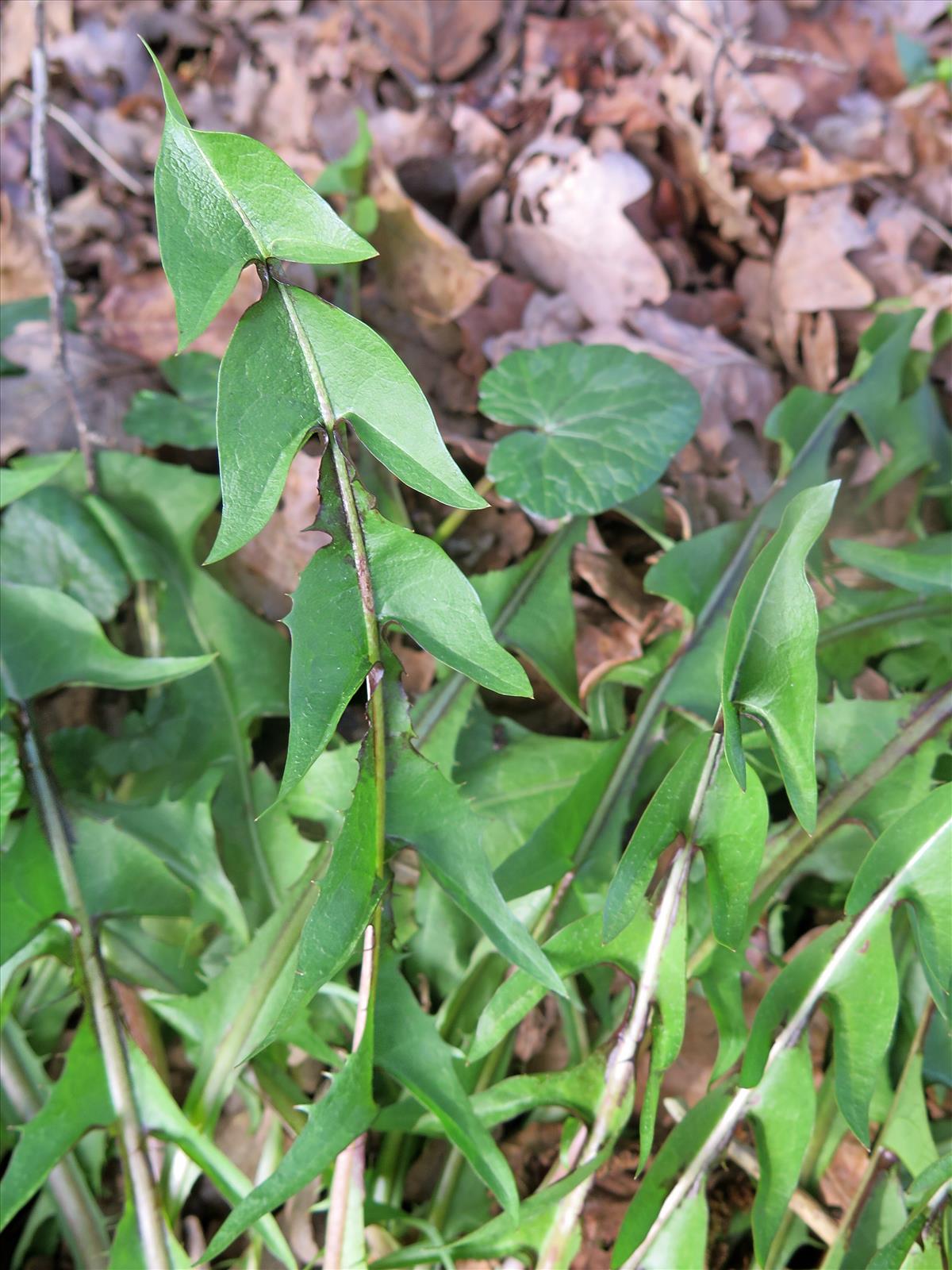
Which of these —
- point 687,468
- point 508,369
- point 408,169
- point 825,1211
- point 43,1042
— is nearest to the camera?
point 825,1211

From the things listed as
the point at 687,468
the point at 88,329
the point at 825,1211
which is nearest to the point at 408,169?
the point at 88,329

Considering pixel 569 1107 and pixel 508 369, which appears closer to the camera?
pixel 569 1107

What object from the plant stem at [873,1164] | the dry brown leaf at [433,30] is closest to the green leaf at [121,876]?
the plant stem at [873,1164]

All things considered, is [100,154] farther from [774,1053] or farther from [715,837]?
[774,1053]

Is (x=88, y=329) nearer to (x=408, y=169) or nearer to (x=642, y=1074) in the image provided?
(x=408, y=169)

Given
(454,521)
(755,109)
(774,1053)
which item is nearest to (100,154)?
(454,521)

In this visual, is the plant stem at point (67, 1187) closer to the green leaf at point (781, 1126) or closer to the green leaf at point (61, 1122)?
the green leaf at point (61, 1122)
